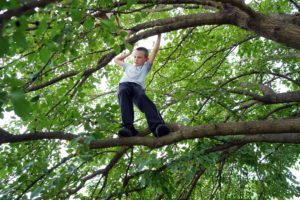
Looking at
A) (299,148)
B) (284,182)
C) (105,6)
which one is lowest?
(284,182)

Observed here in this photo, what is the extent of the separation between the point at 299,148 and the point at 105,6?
12.5 feet

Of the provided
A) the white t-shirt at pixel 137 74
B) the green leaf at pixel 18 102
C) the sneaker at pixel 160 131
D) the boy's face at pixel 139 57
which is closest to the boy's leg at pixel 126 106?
the white t-shirt at pixel 137 74

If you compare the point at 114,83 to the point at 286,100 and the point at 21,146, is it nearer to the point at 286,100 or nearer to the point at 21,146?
the point at 21,146

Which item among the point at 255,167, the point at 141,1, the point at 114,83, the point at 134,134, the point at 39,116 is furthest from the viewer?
the point at 114,83

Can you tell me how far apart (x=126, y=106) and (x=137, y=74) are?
59cm

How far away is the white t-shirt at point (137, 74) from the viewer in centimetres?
301

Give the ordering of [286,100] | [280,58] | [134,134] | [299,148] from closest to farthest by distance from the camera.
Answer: [134,134] → [299,148] → [286,100] → [280,58]

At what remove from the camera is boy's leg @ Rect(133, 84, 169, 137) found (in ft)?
7.45

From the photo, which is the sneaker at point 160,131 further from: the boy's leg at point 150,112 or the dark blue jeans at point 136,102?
the dark blue jeans at point 136,102

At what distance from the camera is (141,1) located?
2641mm

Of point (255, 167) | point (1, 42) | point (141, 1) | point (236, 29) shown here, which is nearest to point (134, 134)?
point (141, 1)

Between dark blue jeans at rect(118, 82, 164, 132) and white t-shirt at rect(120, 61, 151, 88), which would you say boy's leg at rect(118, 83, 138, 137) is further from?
white t-shirt at rect(120, 61, 151, 88)

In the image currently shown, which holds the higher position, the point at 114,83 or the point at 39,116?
the point at 114,83

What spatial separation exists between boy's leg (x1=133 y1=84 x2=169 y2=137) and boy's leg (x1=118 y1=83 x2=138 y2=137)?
0.32 ft
